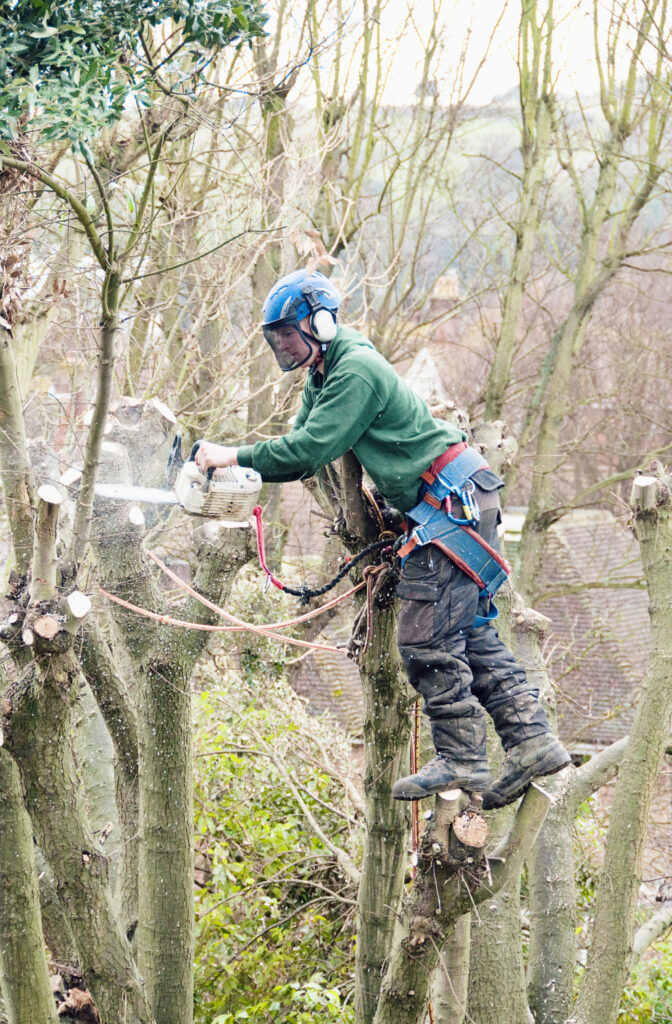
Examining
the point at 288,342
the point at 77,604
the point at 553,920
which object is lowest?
the point at 553,920

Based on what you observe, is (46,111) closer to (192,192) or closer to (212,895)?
(212,895)

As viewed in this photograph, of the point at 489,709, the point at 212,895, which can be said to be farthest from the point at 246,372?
the point at 489,709

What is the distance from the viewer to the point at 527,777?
3.80m

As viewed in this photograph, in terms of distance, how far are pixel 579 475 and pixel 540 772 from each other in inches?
1025

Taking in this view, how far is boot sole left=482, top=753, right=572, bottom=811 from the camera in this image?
12.4 feet

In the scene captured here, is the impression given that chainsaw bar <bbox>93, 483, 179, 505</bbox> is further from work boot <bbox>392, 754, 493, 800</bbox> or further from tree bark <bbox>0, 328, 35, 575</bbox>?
work boot <bbox>392, 754, 493, 800</bbox>

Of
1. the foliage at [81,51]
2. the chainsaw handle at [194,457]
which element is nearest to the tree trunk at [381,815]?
the chainsaw handle at [194,457]

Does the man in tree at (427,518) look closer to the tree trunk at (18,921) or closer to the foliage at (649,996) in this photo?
the tree trunk at (18,921)

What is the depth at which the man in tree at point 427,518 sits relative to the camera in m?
3.67

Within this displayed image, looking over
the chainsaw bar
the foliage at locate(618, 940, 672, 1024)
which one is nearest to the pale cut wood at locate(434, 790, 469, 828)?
the chainsaw bar

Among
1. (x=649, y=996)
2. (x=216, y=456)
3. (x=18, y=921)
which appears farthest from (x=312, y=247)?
(x=649, y=996)

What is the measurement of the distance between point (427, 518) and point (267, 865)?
4.91 metres

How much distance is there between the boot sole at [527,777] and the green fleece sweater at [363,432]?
1126 mm

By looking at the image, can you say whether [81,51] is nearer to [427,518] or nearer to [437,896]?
[427,518]
